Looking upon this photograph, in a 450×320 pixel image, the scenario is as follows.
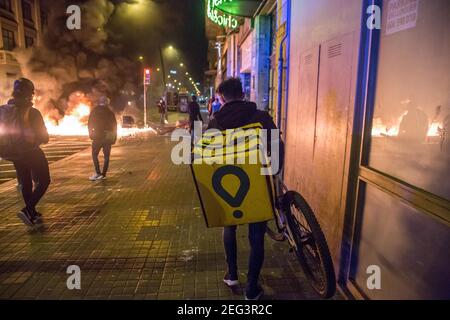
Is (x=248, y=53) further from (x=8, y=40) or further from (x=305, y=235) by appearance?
(x=8, y=40)

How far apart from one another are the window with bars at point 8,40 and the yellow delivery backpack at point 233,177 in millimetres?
34293

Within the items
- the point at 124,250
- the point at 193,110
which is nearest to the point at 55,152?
the point at 193,110

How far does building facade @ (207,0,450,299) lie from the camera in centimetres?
203

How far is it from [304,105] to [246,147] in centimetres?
214

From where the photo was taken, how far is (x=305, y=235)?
9.93 feet

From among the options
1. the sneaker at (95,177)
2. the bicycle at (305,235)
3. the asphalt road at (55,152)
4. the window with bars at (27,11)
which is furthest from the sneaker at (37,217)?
the window with bars at (27,11)

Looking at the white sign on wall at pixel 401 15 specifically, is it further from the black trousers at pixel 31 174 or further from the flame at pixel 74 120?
the flame at pixel 74 120

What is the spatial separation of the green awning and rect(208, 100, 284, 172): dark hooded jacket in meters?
6.54

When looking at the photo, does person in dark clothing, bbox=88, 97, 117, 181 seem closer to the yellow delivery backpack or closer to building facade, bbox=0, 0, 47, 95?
the yellow delivery backpack

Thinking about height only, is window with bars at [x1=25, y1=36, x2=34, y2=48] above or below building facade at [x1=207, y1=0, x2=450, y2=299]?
above

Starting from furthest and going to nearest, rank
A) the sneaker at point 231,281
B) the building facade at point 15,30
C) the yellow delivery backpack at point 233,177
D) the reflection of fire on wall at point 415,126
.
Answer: the building facade at point 15,30, the sneaker at point 231,281, the yellow delivery backpack at point 233,177, the reflection of fire on wall at point 415,126

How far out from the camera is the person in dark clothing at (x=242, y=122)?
2.83 m

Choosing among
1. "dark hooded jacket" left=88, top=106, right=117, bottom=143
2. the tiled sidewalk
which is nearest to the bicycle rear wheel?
the tiled sidewalk
